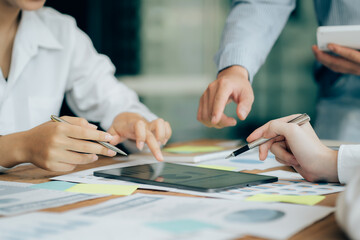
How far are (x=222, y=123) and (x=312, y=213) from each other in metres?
0.61

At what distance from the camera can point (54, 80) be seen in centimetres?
153

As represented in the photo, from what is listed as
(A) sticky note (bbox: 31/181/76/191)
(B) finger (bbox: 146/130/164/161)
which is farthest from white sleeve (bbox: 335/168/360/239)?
(B) finger (bbox: 146/130/164/161)

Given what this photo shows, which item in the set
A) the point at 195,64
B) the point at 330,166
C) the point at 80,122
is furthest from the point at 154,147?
the point at 195,64

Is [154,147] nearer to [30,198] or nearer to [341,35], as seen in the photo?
[30,198]

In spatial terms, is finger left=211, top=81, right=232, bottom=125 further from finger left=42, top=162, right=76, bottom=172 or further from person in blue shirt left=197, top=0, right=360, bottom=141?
finger left=42, top=162, right=76, bottom=172

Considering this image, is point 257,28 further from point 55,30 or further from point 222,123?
point 55,30

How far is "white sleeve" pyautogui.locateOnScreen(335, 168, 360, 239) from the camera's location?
1.48 ft

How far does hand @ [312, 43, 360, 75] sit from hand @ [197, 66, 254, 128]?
0.99 feet

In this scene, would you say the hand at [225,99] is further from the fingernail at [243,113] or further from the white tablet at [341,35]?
the white tablet at [341,35]

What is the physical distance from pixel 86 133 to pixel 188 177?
0.22 meters

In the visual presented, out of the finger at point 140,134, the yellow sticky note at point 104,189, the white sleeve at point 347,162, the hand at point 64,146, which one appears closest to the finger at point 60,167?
the hand at point 64,146

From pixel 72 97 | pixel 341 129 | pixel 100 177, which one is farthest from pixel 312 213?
pixel 72 97

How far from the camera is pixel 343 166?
80cm

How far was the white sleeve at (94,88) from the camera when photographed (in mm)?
1558
